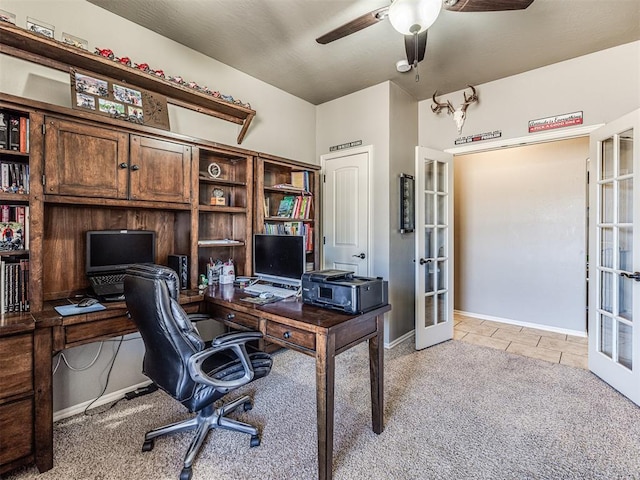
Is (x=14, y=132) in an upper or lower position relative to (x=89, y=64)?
lower

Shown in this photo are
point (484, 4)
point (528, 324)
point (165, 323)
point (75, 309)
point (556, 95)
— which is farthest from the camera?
point (528, 324)

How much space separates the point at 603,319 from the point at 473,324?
1605mm

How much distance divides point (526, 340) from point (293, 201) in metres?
3.05

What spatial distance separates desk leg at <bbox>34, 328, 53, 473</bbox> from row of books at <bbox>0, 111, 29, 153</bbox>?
1013 millimetres

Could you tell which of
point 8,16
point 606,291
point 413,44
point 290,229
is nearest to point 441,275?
point 606,291

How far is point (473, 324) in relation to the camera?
4238 millimetres

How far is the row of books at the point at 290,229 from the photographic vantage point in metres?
3.27

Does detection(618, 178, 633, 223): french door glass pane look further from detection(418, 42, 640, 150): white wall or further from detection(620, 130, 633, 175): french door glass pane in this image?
detection(418, 42, 640, 150): white wall

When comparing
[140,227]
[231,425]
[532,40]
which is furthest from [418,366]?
[532,40]

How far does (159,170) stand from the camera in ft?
7.60

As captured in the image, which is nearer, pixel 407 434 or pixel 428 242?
pixel 407 434

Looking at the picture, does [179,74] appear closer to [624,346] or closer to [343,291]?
[343,291]

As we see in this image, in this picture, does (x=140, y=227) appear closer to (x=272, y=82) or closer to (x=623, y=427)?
(x=272, y=82)

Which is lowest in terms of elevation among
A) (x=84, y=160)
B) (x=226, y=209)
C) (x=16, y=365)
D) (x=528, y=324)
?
(x=528, y=324)
